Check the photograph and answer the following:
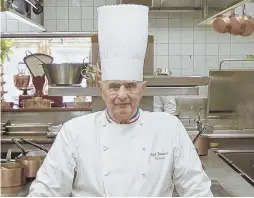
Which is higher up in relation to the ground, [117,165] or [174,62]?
[174,62]

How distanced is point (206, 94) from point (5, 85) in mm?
1642

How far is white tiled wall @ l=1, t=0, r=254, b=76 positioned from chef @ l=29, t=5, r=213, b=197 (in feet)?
8.66

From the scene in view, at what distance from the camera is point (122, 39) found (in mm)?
1525

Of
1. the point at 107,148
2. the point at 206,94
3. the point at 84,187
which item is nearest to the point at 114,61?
the point at 107,148

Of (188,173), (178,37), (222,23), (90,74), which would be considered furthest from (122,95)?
(178,37)

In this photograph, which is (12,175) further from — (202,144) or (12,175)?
(202,144)

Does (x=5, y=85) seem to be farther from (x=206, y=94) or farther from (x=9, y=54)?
(x=206, y=94)

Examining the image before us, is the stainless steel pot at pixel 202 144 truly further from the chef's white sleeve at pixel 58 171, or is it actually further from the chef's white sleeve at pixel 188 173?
the chef's white sleeve at pixel 58 171

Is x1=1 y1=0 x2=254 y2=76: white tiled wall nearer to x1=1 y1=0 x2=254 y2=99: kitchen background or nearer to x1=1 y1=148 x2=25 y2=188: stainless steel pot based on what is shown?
x1=1 y1=0 x2=254 y2=99: kitchen background

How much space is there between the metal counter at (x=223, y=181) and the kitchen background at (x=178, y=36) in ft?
5.81

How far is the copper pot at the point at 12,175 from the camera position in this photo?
177cm

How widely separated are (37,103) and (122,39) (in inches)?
88.5

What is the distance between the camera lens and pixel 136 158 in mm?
1481

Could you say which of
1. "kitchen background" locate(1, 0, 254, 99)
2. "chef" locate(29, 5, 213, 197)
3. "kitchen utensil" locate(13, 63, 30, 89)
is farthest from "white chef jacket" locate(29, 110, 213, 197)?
"kitchen background" locate(1, 0, 254, 99)
